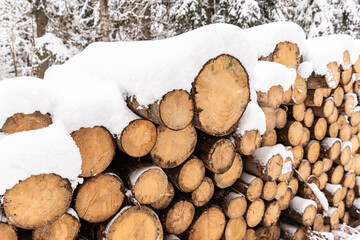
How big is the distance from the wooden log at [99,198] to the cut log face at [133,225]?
6 centimetres

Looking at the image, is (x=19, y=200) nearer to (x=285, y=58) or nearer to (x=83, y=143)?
(x=83, y=143)

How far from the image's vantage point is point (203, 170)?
1908 mm

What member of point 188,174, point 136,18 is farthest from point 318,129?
point 136,18

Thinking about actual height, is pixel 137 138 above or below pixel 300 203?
above

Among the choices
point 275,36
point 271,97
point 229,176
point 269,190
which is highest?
point 275,36

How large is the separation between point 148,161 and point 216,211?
2.57 ft

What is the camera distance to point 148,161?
5.59 feet

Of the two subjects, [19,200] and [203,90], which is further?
[203,90]

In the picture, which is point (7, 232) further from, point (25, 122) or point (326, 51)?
point (326, 51)

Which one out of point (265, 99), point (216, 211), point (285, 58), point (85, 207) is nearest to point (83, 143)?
point (85, 207)

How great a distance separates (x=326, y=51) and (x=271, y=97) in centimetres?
103

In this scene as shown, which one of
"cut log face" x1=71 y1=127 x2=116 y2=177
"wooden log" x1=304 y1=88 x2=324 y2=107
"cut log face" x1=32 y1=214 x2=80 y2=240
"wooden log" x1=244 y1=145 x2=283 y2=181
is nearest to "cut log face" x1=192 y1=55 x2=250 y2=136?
"cut log face" x1=71 y1=127 x2=116 y2=177

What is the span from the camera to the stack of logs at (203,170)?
1354 millimetres

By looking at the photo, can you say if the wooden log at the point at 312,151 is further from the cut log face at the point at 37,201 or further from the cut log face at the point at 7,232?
the cut log face at the point at 7,232
